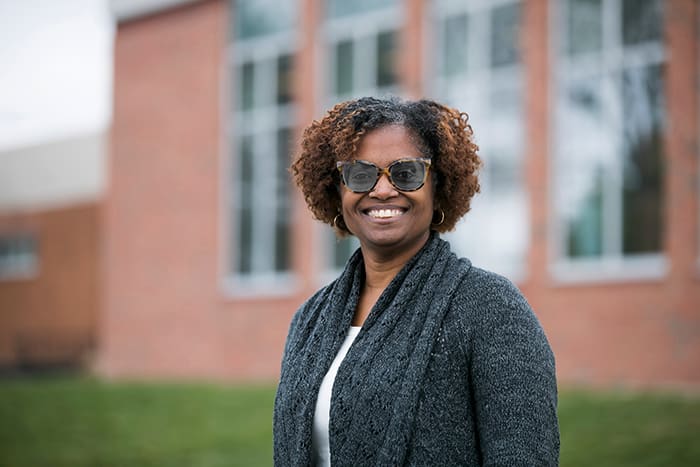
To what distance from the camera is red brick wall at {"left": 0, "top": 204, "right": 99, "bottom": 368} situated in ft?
107

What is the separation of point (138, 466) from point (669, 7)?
33.7 feet

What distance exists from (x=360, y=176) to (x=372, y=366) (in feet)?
1.72

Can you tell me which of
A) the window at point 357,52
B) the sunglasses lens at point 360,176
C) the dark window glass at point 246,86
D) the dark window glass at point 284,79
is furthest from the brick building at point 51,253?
the sunglasses lens at point 360,176

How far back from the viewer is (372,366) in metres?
2.58

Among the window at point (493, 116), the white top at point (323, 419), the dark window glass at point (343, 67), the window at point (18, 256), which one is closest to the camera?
the white top at point (323, 419)

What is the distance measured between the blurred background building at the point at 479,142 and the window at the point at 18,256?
10555mm

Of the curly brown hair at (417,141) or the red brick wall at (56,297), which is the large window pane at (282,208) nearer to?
the red brick wall at (56,297)

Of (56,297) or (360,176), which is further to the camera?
(56,297)

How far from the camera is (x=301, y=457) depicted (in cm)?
265

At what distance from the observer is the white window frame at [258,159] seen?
2145 centimetres

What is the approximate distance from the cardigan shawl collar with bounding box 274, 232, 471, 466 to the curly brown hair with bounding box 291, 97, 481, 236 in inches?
5.7

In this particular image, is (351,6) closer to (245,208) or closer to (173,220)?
(245,208)

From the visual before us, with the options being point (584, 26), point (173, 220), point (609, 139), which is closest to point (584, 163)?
point (609, 139)

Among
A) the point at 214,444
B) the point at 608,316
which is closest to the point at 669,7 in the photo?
the point at 608,316
